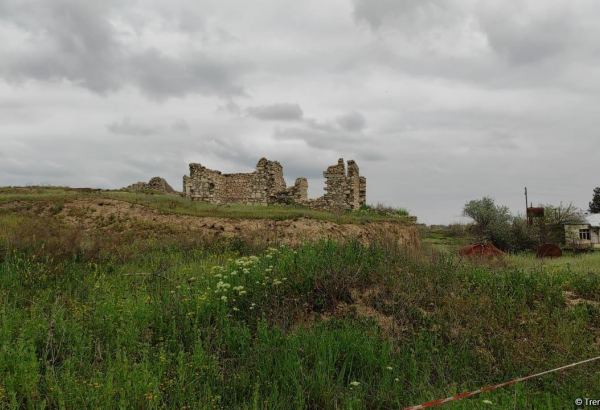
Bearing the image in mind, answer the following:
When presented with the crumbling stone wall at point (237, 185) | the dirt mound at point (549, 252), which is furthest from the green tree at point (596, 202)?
the crumbling stone wall at point (237, 185)

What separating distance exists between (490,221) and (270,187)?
21233mm

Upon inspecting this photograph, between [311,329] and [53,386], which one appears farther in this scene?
[311,329]

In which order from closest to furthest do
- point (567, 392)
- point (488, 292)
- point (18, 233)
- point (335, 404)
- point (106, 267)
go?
1. point (335, 404)
2. point (567, 392)
3. point (488, 292)
4. point (106, 267)
5. point (18, 233)

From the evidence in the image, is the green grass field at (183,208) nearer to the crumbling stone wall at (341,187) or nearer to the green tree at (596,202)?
the crumbling stone wall at (341,187)

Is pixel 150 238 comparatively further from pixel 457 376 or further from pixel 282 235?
pixel 457 376

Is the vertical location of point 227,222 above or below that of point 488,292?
above

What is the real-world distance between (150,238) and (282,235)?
443 cm

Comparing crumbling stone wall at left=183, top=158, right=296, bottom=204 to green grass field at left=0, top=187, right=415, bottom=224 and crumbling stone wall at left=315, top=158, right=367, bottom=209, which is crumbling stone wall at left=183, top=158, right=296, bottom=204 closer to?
crumbling stone wall at left=315, top=158, right=367, bottom=209

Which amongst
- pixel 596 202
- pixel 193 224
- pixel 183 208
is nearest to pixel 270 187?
pixel 183 208

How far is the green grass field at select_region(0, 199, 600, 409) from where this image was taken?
4.81m

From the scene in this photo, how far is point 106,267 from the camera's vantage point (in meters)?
10.5

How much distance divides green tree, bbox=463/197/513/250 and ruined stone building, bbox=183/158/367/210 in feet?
50.7

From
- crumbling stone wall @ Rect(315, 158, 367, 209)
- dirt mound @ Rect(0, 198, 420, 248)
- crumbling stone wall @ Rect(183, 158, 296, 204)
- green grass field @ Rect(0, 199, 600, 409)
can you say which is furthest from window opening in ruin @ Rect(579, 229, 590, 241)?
green grass field @ Rect(0, 199, 600, 409)

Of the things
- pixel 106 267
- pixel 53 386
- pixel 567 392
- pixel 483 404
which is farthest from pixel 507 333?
pixel 106 267
